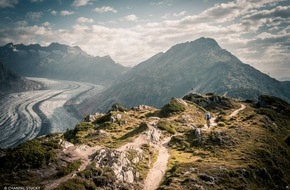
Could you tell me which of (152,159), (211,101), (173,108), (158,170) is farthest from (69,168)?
(211,101)

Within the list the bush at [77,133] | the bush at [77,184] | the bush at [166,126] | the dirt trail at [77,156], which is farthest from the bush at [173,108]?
the bush at [77,184]

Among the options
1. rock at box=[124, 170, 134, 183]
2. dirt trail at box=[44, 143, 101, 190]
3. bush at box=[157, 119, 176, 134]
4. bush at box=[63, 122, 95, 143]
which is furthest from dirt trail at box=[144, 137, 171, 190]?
bush at box=[63, 122, 95, 143]

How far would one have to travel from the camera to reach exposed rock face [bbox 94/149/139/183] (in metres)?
40.1

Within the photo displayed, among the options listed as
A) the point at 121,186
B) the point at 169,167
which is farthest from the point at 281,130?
the point at 121,186

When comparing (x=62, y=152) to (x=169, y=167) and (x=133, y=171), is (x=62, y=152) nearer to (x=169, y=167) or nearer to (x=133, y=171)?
(x=133, y=171)

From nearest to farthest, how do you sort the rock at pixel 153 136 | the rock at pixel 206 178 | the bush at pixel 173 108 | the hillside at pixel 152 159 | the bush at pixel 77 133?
1. the hillside at pixel 152 159
2. the rock at pixel 206 178
3. the rock at pixel 153 136
4. the bush at pixel 77 133
5. the bush at pixel 173 108

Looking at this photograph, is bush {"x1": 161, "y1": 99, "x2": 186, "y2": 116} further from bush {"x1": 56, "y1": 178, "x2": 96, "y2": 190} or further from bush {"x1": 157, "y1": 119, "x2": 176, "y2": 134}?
bush {"x1": 56, "y1": 178, "x2": 96, "y2": 190}

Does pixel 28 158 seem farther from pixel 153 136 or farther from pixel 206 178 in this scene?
pixel 153 136

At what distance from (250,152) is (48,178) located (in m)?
43.9

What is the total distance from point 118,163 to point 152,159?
11504mm

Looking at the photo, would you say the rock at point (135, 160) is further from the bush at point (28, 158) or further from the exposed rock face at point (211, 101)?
the exposed rock face at point (211, 101)

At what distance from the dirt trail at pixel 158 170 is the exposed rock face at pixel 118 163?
→ 2.46m

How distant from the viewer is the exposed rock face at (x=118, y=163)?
1580 inches

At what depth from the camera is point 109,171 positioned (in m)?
39.2
